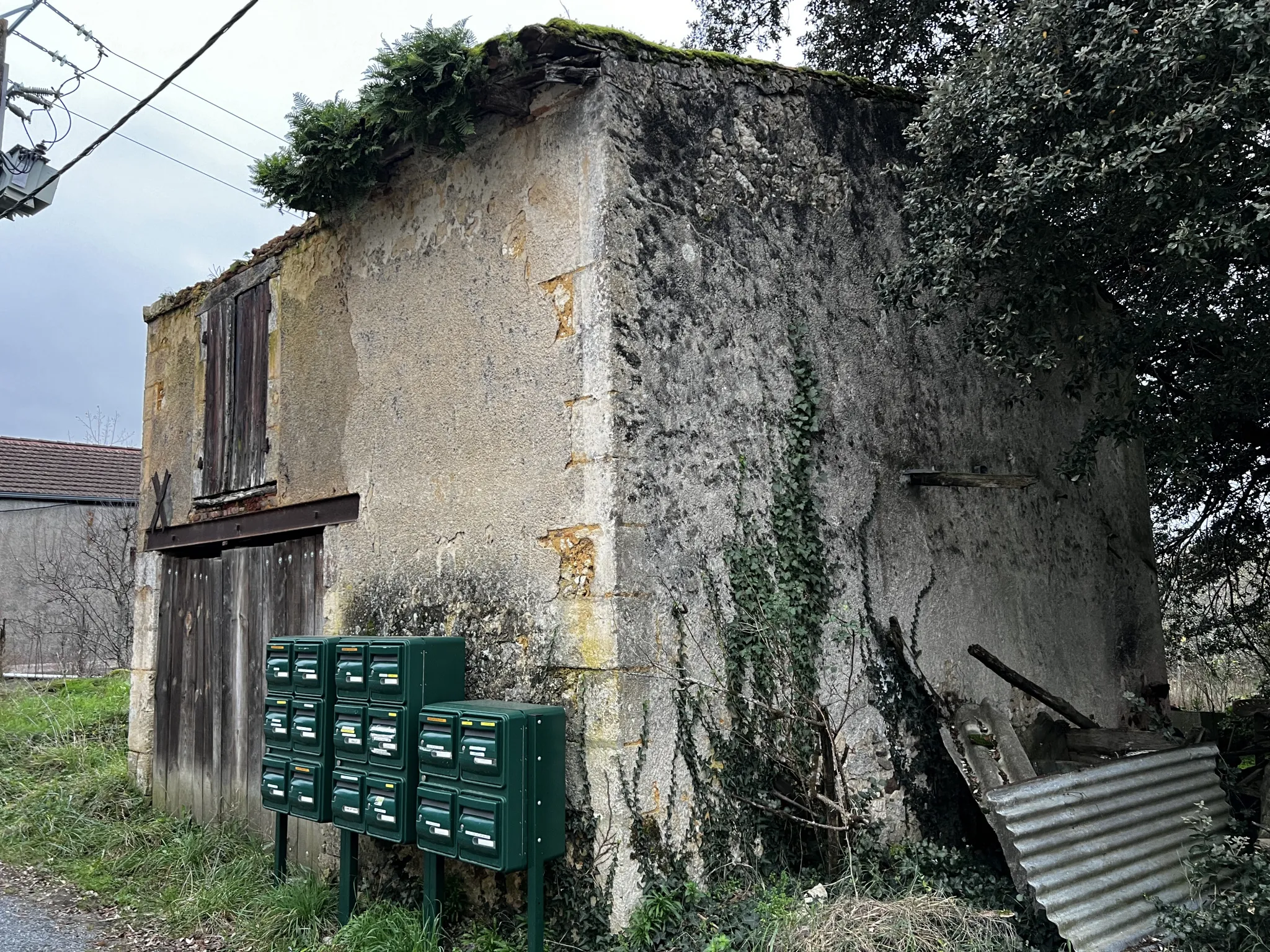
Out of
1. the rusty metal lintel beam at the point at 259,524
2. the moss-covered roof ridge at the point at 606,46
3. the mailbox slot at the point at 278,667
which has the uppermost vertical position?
the moss-covered roof ridge at the point at 606,46

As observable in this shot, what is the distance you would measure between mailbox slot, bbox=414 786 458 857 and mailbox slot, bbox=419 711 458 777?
81mm

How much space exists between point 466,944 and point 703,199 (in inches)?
142

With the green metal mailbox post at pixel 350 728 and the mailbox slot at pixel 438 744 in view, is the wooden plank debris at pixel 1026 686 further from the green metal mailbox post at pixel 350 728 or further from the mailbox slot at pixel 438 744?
the mailbox slot at pixel 438 744

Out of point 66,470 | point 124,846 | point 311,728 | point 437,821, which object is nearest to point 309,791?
point 311,728

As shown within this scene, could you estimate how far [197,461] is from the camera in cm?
736

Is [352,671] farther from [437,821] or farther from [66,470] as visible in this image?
[66,470]

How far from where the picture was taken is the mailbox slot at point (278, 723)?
17.5ft

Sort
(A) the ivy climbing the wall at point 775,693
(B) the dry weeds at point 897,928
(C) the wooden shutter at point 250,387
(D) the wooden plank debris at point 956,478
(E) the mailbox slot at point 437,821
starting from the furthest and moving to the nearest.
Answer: (C) the wooden shutter at point 250,387
(D) the wooden plank debris at point 956,478
(A) the ivy climbing the wall at point 775,693
(E) the mailbox slot at point 437,821
(B) the dry weeds at point 897,928

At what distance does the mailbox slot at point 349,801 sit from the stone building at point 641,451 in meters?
0.74

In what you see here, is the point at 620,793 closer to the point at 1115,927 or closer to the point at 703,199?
the point at 1115,927

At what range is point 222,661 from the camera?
6832mm

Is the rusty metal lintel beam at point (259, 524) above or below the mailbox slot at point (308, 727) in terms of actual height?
above

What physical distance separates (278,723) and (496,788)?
1858 mm

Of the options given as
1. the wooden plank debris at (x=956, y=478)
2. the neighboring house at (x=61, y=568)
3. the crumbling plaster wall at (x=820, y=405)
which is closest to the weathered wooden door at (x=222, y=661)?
the crumbling plaster wall at (x=820, y=405)
